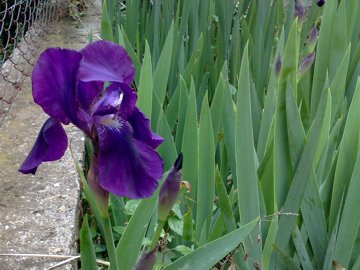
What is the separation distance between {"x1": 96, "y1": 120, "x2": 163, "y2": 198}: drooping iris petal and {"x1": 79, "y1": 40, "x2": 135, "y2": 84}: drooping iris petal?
0.07 meters

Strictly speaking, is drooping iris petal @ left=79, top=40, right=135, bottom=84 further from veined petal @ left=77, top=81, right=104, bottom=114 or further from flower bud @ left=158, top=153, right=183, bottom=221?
flower bud @ left=158, top=153, right=183, bottom=221

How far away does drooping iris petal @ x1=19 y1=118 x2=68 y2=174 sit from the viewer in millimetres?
712

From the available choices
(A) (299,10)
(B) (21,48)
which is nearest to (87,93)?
(A) (299,10)

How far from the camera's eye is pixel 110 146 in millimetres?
684

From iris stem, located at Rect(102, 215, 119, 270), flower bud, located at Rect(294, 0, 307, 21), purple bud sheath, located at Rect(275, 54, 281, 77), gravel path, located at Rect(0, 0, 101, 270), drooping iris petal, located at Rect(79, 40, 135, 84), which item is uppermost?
drooping iris petal, located at Rect(79, 40, 135, 84)

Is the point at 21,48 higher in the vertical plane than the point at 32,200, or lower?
higher

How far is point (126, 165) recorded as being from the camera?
2.20ft

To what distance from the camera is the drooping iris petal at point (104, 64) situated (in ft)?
2.28

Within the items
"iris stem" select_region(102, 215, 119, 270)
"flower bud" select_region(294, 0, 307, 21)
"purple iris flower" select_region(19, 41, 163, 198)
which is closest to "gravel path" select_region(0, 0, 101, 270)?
"iris stem" select_region(102, 215, 119, 270)

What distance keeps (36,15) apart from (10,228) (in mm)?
A: 1567

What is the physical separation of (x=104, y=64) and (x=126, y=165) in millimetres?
128

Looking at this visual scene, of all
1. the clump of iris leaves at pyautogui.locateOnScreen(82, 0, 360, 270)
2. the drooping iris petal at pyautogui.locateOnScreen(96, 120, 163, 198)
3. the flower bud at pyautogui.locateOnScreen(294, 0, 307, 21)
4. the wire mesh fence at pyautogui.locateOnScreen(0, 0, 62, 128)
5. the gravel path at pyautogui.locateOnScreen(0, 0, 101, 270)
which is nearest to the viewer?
the drooping iris petal at pyautogui.locateOnScreen(96, 120, 163, 198)

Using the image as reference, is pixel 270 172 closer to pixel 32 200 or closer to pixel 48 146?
pixel 48 146

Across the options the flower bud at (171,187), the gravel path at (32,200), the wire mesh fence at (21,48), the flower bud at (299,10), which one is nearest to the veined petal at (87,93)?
→ the flower bud at (171,187)
